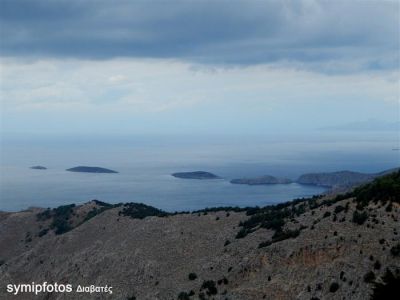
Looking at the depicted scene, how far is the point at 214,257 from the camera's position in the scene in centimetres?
3172

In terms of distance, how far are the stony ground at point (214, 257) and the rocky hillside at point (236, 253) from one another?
58 millimetres

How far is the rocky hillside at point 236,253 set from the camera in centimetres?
2409

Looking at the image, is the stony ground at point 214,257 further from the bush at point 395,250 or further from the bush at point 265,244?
the bush at point 265,244

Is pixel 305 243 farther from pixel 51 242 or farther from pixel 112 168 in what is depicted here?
pixel 112 168

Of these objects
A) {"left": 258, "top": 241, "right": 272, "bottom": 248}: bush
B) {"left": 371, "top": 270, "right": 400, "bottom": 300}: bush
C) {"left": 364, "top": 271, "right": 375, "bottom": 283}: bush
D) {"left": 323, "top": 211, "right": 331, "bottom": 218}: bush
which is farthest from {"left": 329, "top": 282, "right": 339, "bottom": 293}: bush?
{"left": 323, "top": 211, "right": 331, "bottom": 218}: bush

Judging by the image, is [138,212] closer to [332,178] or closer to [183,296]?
[183,296]

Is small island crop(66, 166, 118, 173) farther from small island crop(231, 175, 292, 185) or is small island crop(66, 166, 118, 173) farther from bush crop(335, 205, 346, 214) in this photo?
bush crop(335, 205, 346, 214)

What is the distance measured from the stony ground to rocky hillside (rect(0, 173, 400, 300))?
6 centimetres

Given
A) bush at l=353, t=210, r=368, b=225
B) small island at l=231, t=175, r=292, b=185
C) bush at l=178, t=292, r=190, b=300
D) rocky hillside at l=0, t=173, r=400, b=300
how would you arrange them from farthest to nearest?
small island at l=231, t=175, r=292, b=185 → bush at l=178, t=292, r=190, b=300 → bush at l=353, t=210, r=368, b=225 → rocky hillside at l=0, t=173, r=400, b=300

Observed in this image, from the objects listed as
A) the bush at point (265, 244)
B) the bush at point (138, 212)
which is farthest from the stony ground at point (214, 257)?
the bush at point (138, 212)

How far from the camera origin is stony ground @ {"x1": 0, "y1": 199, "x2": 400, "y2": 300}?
2425 cm

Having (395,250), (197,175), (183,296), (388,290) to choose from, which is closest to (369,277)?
(395,250)

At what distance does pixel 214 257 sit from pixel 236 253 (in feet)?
5.90

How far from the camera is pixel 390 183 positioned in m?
30.2
